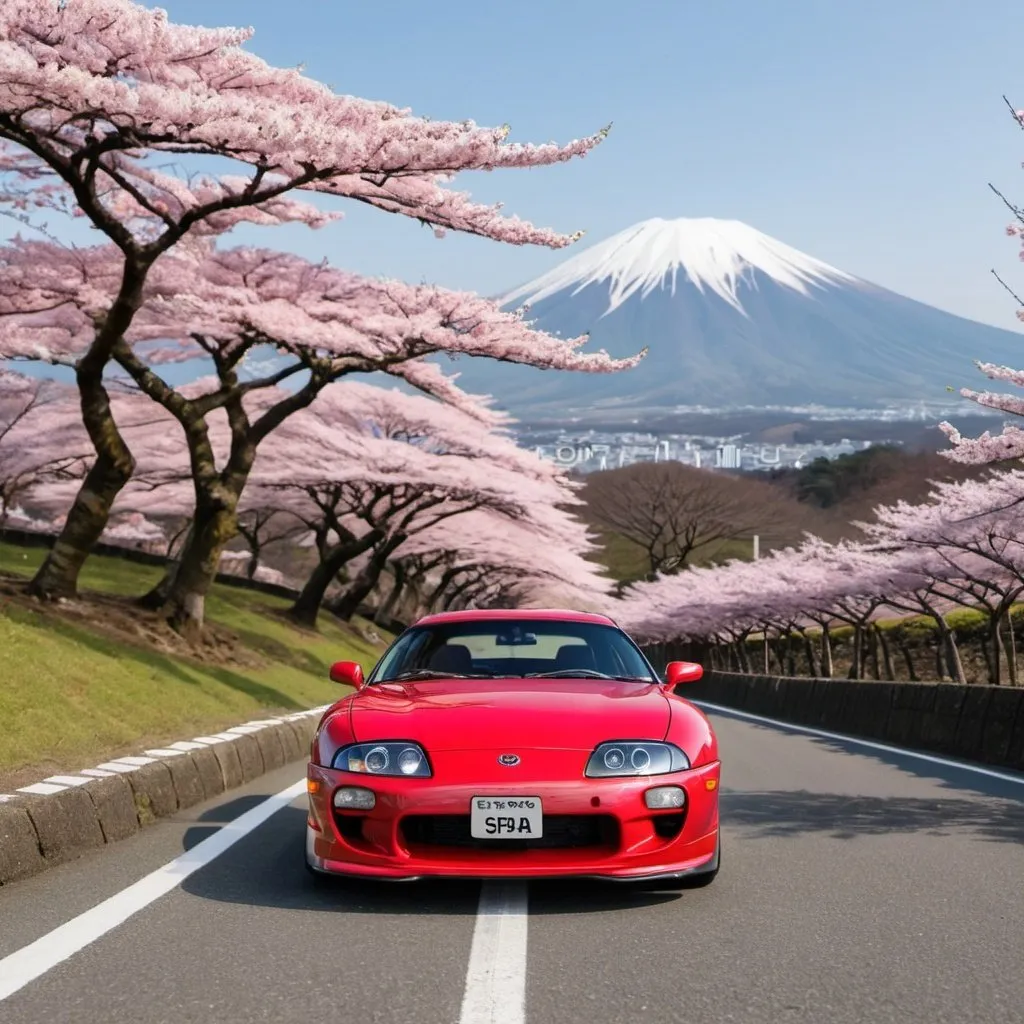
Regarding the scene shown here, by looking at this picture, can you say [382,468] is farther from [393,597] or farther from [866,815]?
[866,815]

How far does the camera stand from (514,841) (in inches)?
204

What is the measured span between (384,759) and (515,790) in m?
0.55

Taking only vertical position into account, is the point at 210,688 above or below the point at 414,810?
below

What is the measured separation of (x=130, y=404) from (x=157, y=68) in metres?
23.1

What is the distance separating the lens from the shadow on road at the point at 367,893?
210 inches

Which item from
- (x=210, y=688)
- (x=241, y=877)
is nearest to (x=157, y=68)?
(x=210, y=688)

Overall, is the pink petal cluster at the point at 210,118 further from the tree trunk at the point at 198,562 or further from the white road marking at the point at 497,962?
the white road marking at the point at 497,962

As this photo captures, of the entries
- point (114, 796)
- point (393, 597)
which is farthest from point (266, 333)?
point (393, 597)

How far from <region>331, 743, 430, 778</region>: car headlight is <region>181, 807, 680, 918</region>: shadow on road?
52 centimetres

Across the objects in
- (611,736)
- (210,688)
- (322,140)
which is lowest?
(210,688)

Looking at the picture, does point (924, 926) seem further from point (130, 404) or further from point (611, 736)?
point (130, 404)

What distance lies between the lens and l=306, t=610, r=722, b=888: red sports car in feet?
17.0

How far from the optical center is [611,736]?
538cm

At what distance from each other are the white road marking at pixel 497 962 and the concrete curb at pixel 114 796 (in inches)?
79.8
